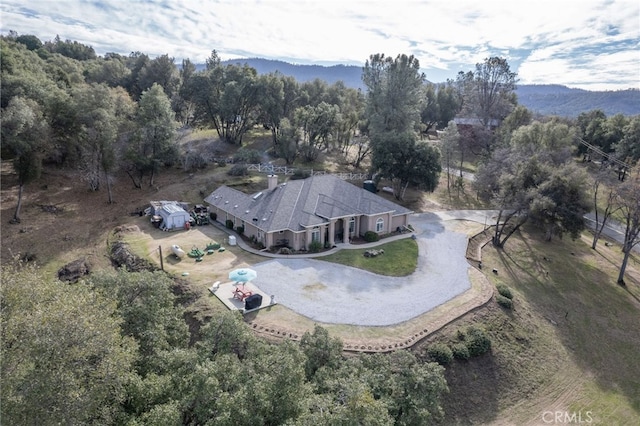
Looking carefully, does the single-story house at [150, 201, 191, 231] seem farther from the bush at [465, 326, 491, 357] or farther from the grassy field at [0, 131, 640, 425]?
the bush at [465, 326, 491, 357]

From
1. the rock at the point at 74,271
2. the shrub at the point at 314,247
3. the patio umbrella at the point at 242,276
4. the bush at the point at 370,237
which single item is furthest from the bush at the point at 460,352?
the rock at the point at 74,271

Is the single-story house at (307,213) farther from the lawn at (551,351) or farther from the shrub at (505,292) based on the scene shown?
the shrub at (505,292)

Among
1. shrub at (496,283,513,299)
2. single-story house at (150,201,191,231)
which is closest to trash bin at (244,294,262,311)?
single-story house at (150,201,191,231)

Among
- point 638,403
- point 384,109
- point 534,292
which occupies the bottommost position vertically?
point 638,403

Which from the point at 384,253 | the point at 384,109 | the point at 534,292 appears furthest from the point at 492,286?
the point at 384,109

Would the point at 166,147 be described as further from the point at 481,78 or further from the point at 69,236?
the point at 481,78
